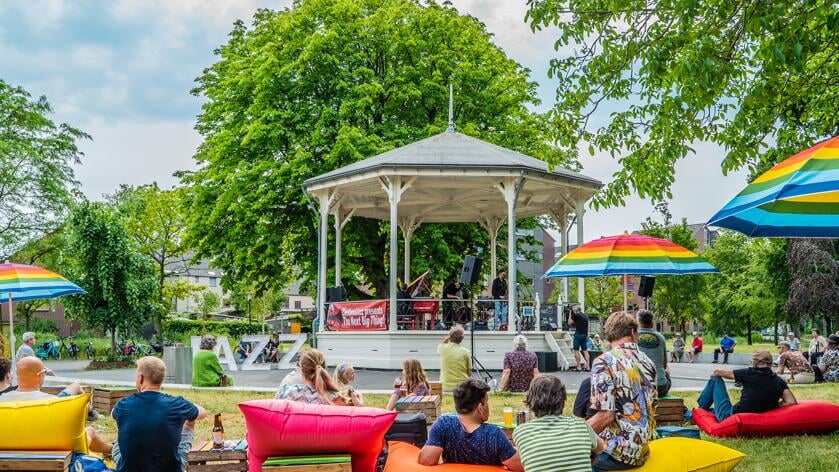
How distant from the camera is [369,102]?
25453mm

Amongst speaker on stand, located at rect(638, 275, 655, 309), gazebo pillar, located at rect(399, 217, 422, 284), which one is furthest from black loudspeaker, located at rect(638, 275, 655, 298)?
gazebo pillar, located at rect(399, 217, 422, 284)

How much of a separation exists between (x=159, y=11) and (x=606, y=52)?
A: 8.69m

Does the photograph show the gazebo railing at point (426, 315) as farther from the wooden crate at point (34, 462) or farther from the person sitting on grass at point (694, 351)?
the wooden crate at point (34, 462)

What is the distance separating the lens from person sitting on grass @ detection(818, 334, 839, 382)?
17172 mm

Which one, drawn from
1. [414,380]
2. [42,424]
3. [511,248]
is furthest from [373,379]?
[42,424]

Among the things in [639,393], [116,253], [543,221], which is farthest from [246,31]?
[639,393]

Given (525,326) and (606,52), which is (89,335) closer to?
(525,326)

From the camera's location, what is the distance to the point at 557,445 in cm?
500

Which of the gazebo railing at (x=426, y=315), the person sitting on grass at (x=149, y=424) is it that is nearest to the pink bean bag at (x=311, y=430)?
the person sitting on grass at (x=149, y=424)

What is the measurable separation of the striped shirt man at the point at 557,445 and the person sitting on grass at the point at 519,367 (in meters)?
7.03

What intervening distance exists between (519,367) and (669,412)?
10.2 ft

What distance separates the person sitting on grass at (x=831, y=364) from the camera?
1717 cm

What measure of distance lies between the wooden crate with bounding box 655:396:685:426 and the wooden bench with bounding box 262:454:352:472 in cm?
494

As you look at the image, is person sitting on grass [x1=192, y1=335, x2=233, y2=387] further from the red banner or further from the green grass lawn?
the red banner
